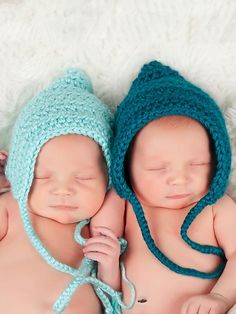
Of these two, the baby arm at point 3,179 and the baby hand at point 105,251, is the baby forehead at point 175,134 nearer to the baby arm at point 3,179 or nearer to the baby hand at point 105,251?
the baby hand at point 105,251

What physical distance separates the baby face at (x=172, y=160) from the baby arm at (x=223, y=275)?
0.07 metres

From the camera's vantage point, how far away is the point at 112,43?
5.23 ft

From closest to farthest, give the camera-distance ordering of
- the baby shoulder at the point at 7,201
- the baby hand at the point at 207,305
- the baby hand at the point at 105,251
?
the baby hand at the point at 207,305
the baby hand at the point at 105,251
the baby shoulder at the point at 7,201

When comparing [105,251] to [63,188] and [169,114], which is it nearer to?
[63,188]

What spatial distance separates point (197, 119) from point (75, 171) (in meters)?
0.29

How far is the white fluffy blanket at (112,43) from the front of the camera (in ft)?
5.10

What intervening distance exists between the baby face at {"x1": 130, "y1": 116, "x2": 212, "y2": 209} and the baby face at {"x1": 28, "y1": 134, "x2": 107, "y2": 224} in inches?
3.8

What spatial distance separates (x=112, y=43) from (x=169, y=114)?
0.33m

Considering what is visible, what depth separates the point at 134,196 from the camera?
4.69 ft

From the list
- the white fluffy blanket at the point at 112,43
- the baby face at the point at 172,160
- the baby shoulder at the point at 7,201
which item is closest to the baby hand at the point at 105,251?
the baby face at the point at 172,160

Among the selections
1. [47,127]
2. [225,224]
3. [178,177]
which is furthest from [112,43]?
[225,224]

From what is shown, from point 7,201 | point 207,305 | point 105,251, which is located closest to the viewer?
point 207,305

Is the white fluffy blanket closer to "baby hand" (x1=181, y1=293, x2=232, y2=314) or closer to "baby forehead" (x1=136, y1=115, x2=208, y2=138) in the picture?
"baby forehead" (x1=136, y1=115, x2=208, y2=138)

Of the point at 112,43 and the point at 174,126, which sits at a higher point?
the point at 112,43
